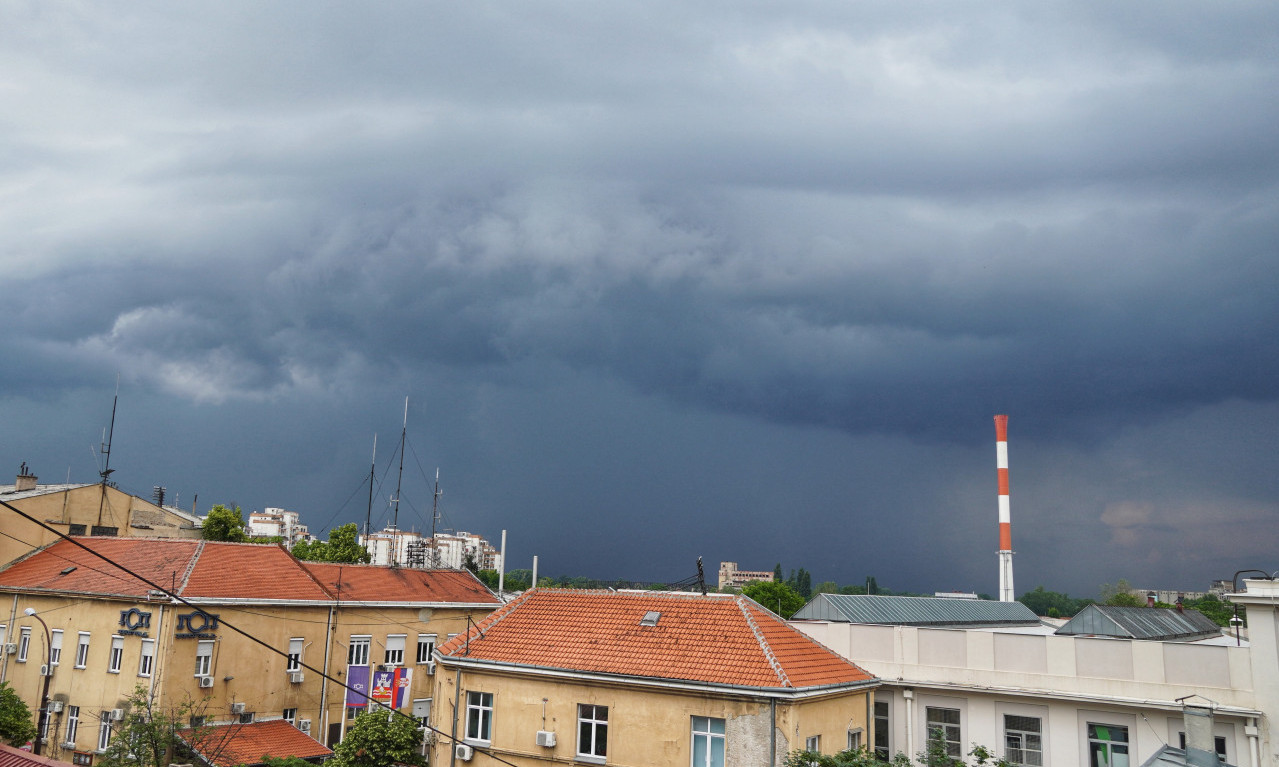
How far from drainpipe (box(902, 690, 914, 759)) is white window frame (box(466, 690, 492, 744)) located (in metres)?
13.8

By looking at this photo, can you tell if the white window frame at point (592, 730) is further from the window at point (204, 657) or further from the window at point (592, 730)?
the window at point (204, 657)

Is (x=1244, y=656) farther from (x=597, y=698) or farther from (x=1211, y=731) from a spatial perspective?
(x=597, y=698)

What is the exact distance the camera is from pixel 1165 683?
25500 mm

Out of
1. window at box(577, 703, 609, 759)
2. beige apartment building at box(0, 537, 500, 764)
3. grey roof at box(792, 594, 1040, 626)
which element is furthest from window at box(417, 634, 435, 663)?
window at box(577, 703, 609, 759)

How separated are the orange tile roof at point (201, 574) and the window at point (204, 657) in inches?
75.3

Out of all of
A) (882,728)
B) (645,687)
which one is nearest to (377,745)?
(645,687)

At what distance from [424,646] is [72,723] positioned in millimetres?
16392

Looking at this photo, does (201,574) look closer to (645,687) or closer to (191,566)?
(191,566)

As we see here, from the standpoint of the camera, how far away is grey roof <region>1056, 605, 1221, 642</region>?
35500 mm

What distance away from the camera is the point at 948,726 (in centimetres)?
2858

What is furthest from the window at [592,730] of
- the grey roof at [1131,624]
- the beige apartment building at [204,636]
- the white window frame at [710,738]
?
the grey roof at [1131,624]

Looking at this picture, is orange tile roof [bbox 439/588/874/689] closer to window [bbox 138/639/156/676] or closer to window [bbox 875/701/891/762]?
window [bbox 875/701/891/762]

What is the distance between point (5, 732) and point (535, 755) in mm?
24702

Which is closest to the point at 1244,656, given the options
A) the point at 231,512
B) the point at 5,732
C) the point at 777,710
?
the point at 777,710
